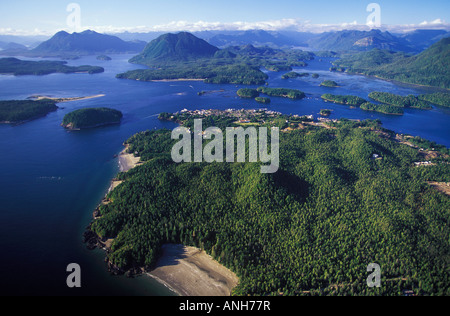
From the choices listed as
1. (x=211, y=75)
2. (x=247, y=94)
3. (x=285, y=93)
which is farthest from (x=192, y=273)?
(x=211, y=75)

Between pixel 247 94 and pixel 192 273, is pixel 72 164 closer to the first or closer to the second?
pixel 192 273

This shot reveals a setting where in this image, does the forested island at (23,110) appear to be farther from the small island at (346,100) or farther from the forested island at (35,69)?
the small island at (346,100)

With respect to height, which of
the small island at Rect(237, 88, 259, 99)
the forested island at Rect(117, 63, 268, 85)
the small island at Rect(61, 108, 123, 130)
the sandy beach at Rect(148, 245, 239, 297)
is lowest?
the sandy beach at Rect(148, 245, 239, 297)

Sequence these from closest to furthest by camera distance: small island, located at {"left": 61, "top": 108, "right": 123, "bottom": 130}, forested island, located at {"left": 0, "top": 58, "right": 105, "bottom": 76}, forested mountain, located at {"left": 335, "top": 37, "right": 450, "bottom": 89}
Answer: small island, located at {"left": 61, "top": 108, "right": 123, "bottom": 130} < forested mountain, located at {"left": 335, "top": 37, "right": 450, "bottom": 89} < forested island, located at {"left": 0, "top": 58, "right": 105, "bottom": 76}

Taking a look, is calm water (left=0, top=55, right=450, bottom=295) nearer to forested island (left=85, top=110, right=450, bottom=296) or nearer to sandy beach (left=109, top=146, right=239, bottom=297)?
sandy beach (left=109, top=146, right=239, bottom=297)

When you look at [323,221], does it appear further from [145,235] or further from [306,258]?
[145,235]

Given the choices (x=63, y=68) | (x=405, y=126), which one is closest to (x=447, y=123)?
(x=405, y=126)

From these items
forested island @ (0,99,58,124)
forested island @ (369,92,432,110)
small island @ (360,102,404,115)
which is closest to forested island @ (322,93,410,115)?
small island @ (360,102,404,115)

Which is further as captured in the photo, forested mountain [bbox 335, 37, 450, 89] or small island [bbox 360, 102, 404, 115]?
forested mountain [bbox 335, 37, 450, 89]
